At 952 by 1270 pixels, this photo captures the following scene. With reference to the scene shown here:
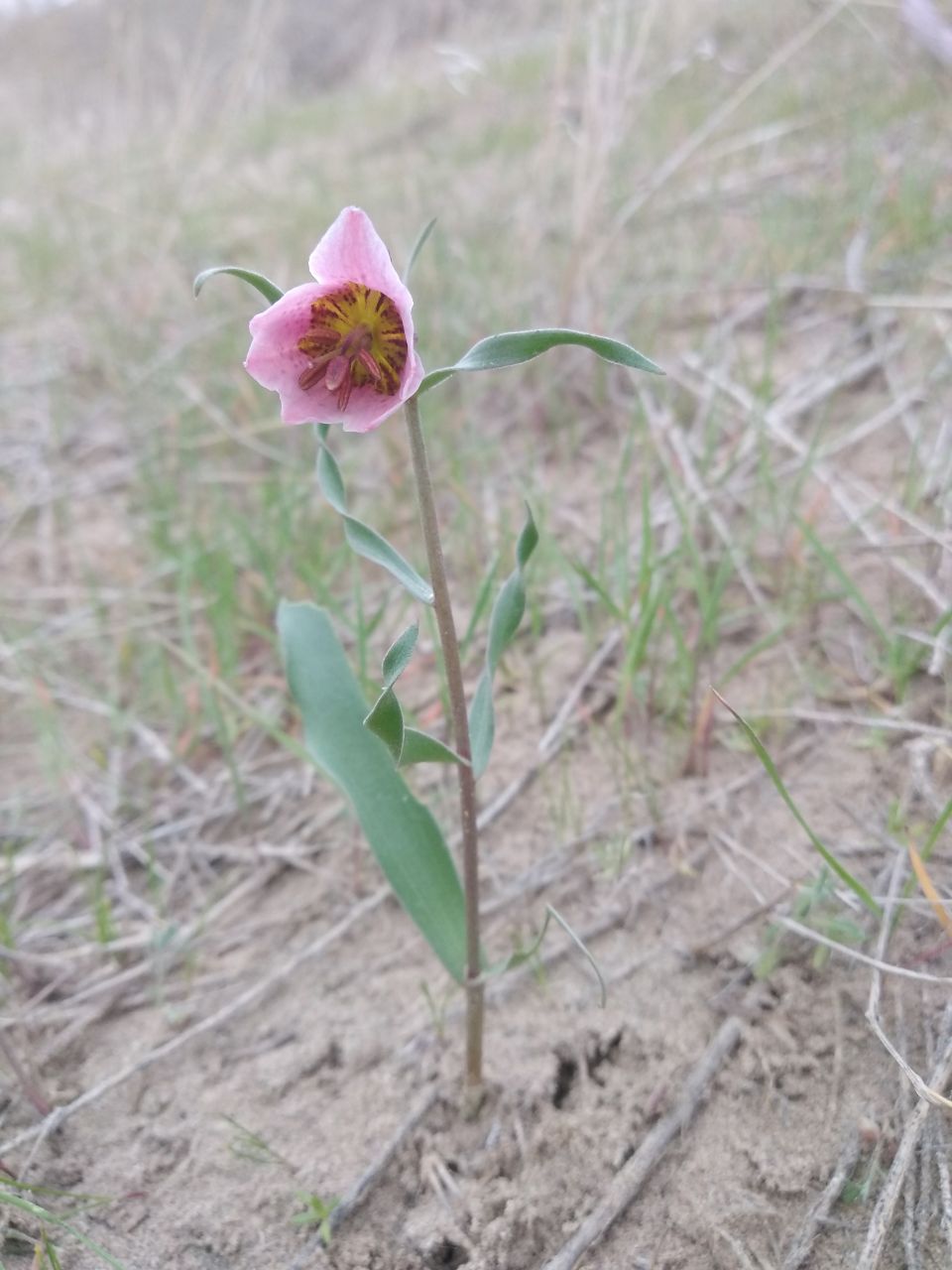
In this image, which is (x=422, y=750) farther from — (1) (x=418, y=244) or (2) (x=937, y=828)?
(2) (x=937, y=828)

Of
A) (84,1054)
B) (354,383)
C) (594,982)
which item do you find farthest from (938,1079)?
(84,1054)

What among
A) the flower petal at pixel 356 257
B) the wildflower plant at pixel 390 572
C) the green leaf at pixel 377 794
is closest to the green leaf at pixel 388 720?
the wildflower plant at pixel 390 572

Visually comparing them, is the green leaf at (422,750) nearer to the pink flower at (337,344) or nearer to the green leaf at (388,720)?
the green leaf at (388,720)

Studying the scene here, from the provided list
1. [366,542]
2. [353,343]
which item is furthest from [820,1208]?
[353,343]

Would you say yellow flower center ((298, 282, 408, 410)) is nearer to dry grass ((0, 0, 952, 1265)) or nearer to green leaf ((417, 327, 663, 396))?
green leaf ((417, 327, 663, 396))

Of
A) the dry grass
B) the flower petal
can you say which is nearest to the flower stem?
the flower petal
